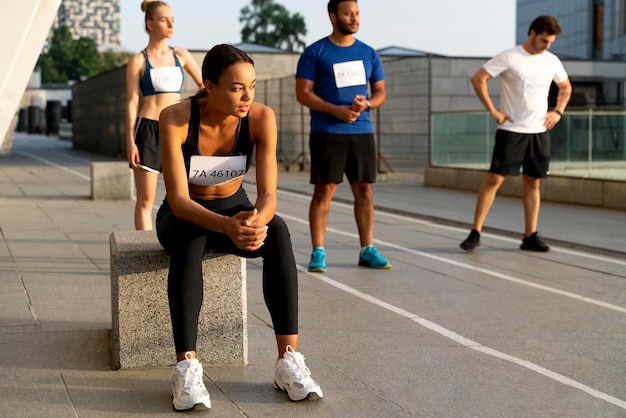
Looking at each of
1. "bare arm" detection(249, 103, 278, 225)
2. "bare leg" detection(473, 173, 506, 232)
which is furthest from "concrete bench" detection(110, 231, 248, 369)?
"bare leg" detection(473, 173, 506, 232)

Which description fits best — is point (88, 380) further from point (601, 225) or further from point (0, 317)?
point (601, 225)

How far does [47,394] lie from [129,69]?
3.77 metres

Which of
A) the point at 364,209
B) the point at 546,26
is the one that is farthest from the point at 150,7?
the point at 546,26

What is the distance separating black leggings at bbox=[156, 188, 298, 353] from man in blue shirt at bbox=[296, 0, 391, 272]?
10.5 ft

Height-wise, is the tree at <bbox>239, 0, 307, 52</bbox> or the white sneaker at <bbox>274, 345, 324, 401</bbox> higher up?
the tree at <bbox>239, 0, 307, 52</bbox>

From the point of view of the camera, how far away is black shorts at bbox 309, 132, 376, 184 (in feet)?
25.5

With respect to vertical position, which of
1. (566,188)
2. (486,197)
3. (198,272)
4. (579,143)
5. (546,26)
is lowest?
(566,188)

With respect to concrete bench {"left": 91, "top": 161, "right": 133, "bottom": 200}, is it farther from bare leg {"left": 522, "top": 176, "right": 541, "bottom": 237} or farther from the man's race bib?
the man's race bib

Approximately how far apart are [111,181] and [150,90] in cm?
708

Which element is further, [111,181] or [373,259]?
[111,181]

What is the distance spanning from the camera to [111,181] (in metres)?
14.5

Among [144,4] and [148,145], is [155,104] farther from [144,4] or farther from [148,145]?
[144,4]

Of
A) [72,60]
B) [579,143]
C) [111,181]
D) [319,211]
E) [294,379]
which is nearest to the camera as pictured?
[294,379]

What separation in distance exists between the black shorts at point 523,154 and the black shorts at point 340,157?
1.63 metres
